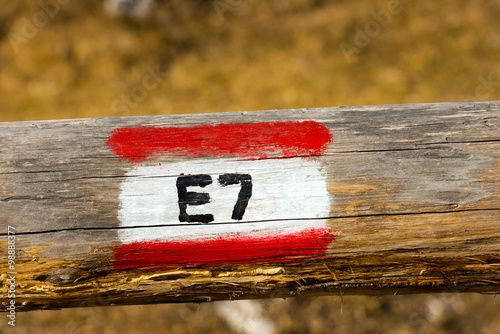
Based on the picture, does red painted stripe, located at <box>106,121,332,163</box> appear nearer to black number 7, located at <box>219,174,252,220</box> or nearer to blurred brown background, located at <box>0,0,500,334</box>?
black number 7, located at <box>219,174,252,220</box>

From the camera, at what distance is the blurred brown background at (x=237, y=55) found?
5602mm

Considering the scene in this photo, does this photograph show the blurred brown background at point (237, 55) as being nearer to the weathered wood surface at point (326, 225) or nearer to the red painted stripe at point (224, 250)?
the weathered wood surface at point (326, 225)

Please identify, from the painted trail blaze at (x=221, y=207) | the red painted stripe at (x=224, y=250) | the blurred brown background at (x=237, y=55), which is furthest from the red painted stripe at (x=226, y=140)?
the blurred brown background at (x=237, y=55)

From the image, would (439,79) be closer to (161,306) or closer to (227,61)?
(227,61)

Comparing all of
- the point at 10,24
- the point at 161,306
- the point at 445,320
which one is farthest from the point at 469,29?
the point at 10,24

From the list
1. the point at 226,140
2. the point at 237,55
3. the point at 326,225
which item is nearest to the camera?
the point at 326,225

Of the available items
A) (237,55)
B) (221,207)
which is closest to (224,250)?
(221,207)

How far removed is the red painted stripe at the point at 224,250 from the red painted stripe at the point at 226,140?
341 mm

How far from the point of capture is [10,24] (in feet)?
21.1

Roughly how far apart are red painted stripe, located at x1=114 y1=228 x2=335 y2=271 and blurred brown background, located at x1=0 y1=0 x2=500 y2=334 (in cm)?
418

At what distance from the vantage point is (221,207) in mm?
1413

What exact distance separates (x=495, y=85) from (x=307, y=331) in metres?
4.73

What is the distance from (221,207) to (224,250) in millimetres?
169

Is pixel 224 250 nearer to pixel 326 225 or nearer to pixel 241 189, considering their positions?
pixel 241 189
